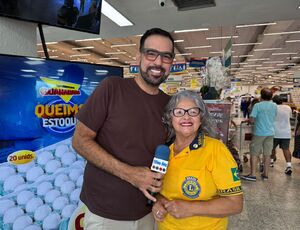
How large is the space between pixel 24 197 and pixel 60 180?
0.91ft

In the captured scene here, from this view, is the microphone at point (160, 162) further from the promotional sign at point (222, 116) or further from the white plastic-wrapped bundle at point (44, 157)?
the promotional sign at point (222, 116)

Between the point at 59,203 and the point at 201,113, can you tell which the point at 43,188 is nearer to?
the point at 59,203

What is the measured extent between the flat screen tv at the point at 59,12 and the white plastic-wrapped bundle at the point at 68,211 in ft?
4.39

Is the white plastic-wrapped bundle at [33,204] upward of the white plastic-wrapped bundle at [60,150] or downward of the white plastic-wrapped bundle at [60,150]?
downward

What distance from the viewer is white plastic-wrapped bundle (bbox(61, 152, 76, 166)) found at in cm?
196

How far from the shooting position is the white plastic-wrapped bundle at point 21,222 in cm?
167

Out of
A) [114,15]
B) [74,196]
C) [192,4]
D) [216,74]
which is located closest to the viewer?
[74,196]

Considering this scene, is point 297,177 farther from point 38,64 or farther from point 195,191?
point 38,64

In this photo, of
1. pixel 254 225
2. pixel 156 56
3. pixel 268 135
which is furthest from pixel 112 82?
pixel 268 135

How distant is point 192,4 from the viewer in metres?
4.73

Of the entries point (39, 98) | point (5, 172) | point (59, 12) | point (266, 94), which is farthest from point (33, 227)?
point (266, 94)

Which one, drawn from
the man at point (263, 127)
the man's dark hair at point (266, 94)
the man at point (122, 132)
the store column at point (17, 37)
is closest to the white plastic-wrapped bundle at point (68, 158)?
the man at point (122, 132)

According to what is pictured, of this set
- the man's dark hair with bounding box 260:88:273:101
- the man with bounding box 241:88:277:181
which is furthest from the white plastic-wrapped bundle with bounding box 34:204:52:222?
the man's dark hair with bounding box 260:88:273:101

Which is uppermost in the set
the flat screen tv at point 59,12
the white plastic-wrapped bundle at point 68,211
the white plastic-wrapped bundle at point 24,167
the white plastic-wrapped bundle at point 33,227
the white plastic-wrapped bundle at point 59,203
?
the flat screen tv at point 59,12
